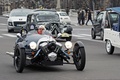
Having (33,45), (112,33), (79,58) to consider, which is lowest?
(79,58)

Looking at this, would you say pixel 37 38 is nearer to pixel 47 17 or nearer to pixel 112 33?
pixel 112 33

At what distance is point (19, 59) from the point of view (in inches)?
461

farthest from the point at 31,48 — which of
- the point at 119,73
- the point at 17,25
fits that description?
the point at 17,25

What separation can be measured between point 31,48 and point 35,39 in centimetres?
75

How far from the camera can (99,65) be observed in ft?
43.9

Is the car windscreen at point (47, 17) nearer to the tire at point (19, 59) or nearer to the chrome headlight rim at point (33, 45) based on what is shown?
the tire at point (19, 59)

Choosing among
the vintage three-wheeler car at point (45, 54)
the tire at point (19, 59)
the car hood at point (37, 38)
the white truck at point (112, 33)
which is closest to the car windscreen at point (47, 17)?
the white truck at point (112, 33)

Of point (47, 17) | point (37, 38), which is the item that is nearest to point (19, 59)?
point (37, 38)

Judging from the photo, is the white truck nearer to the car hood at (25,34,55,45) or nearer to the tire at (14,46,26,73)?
the car hood at (25,34,55,45)

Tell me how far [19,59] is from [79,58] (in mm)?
1683

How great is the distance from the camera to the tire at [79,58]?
11.7m

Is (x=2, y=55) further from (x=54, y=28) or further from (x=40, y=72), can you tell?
(x=54, y=28)

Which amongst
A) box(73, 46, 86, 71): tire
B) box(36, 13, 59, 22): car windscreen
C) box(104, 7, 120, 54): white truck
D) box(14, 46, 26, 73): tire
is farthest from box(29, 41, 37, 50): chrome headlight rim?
box(36, 13, 59, 22): car windscreen

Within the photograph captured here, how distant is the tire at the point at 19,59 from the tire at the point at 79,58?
1.57 meters
